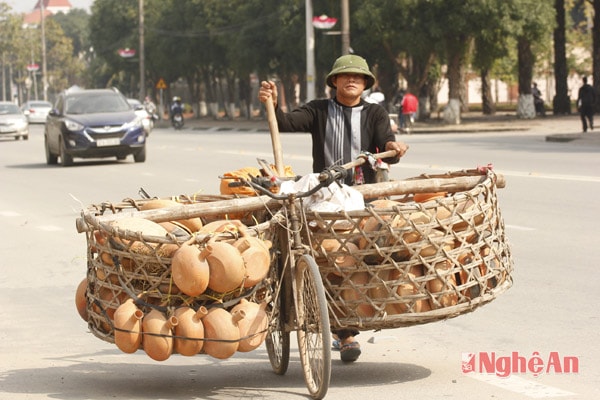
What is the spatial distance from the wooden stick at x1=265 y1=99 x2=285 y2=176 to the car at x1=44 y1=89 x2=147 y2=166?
70.0ft

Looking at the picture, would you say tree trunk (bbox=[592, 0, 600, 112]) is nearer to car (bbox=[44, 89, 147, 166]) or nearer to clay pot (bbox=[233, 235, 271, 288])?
car (bbox=[44, 89, 147, 166])

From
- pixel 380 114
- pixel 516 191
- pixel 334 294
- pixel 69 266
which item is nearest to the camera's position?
pixel 334 294

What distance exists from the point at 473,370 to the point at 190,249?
1819mm

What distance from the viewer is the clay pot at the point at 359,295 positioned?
636cm

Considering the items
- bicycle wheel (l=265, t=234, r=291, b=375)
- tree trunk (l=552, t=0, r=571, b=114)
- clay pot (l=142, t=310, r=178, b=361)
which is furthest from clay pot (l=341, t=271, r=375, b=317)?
tree trunk (l=552, t=0, r=571, b=114)

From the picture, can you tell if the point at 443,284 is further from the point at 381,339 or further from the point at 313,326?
the point at 381,339

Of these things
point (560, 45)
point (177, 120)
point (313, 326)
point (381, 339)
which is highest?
point (560, 45)

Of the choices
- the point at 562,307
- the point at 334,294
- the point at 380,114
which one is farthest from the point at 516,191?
the point at 334,294

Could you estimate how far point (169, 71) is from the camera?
3383 inches

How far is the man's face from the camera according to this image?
7.33 meters

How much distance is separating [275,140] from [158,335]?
1.44 metres

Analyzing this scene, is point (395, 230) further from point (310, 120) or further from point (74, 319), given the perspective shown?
point (74, 319)

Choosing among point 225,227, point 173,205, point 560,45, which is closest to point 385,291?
point 225,227

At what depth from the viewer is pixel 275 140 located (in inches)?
279
